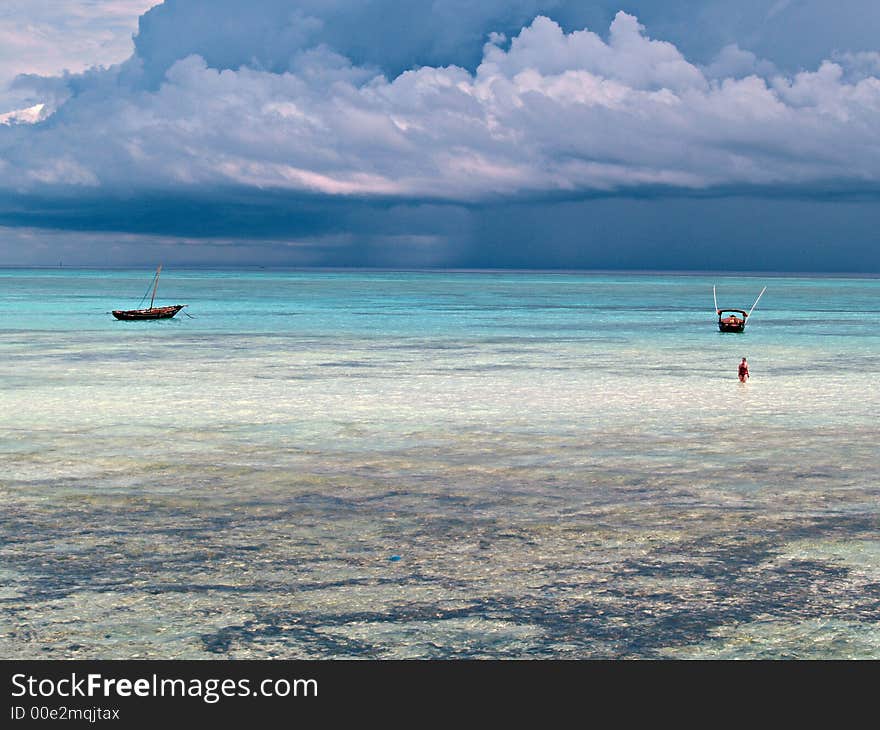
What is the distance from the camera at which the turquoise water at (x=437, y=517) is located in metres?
10.1

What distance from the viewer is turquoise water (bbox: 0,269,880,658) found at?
10.1m

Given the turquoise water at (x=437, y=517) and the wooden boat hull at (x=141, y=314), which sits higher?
the wooden boat hull at (x=141, y=314)

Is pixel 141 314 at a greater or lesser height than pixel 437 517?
greater

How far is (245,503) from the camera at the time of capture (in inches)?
620

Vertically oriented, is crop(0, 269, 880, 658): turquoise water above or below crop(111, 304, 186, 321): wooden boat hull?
below

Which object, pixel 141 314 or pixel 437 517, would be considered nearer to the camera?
pixel 437 517

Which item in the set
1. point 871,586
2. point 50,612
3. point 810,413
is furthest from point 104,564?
point 810,413

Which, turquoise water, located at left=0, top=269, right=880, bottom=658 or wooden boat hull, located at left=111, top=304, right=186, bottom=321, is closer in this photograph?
turquoise water, located at left=0, top=269, right=880, bottom=658

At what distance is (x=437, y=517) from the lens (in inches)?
587

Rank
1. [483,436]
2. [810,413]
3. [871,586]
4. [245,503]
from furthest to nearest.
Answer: [810,413] → [483,436] → [245,503] → [871,586]

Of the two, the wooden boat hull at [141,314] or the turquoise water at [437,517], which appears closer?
the turquoise water at [437,517]
